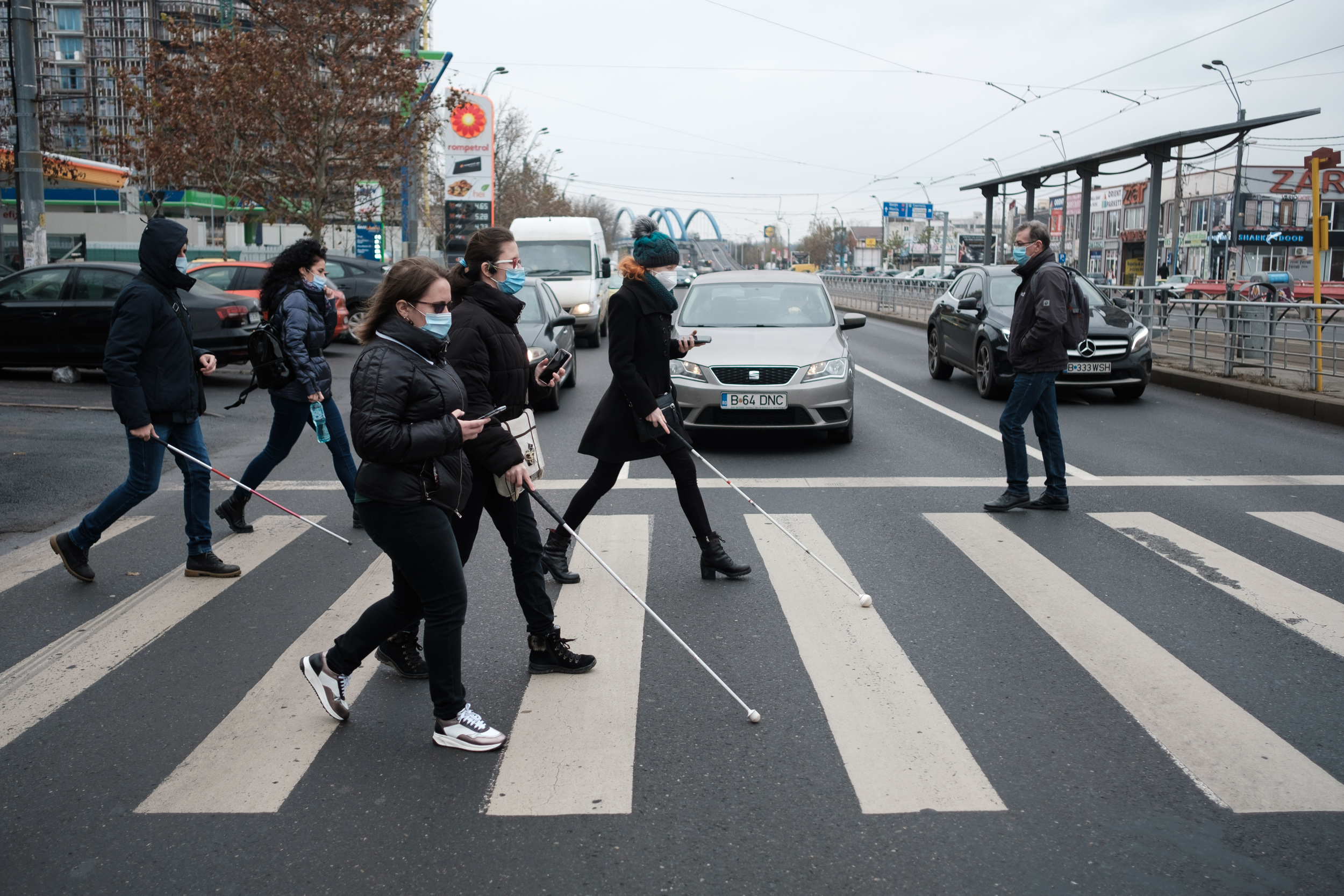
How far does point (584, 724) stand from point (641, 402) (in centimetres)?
215

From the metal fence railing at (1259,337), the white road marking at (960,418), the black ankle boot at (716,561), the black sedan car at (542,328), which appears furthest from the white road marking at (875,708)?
the metal fence railing at (1259,337)

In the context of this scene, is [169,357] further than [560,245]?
No

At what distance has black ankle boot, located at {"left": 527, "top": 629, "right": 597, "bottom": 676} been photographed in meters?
4.60

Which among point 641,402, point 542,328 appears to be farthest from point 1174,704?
point 542,328

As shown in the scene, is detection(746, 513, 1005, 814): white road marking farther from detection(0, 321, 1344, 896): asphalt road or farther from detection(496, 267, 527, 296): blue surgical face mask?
detection(496, 267, 527, 296): blue surgical face mask

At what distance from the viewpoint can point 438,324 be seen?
3766 mm

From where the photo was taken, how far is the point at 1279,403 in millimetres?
12852

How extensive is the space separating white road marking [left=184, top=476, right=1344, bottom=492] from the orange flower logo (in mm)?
32836

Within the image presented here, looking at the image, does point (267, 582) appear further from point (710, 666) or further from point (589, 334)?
Result: point (589, 334)

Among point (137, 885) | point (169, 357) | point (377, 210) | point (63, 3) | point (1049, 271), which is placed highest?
point (63, 3)

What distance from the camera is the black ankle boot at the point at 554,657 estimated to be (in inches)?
181

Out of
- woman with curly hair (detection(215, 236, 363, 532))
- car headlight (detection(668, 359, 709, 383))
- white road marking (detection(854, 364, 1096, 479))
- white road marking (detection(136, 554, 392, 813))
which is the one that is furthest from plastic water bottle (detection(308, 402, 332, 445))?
white road marking (detection(854, 364, 1096, 479))

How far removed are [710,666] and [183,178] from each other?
31093mm

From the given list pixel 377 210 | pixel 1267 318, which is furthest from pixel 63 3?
pixel 1267 318
